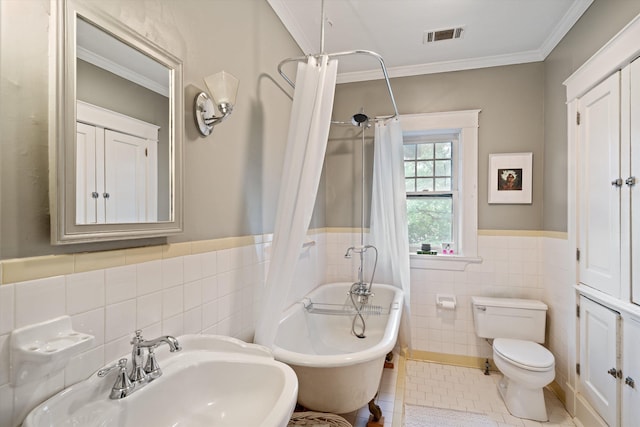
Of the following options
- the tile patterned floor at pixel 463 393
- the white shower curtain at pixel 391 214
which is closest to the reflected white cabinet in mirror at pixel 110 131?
the white shower curtain at pixel 391 214

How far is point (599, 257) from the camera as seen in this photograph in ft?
6.25

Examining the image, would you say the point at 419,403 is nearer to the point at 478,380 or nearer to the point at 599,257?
the point at 478,380

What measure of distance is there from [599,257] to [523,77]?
5.57 feet

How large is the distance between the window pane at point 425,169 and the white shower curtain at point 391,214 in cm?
41

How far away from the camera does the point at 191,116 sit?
1334mm

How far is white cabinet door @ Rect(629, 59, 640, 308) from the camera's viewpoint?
158 centimetres

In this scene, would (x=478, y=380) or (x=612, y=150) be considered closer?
(x=612, y=150)

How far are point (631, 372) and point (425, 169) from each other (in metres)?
2.05

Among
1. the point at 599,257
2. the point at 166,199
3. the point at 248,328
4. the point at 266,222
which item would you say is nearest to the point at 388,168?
the point at 266,222

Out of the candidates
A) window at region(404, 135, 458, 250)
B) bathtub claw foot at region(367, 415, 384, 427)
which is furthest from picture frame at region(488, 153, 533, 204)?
bathtub claw foot at region(367, 415, 384, 427)

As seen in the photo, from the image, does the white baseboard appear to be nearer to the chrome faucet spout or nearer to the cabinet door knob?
the cabinet door knob

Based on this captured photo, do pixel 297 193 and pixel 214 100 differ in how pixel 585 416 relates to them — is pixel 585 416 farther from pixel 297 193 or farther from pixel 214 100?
pixel 214 100

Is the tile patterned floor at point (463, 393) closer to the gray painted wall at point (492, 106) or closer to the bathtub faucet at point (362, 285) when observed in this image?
the bathtub faucet at point (362, 285)

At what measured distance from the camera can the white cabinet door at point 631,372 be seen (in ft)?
5.16
